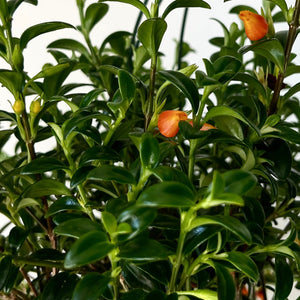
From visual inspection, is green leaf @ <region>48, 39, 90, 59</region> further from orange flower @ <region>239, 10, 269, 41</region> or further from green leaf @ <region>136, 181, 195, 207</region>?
green leaf @ <region>136, 181, 195, 207</region>

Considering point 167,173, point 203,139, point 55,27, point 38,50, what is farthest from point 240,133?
point 38,50

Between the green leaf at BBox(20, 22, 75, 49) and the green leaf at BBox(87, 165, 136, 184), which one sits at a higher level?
the green leaf at BBox(20, 22, 75, 49)

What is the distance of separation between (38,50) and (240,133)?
167 cm

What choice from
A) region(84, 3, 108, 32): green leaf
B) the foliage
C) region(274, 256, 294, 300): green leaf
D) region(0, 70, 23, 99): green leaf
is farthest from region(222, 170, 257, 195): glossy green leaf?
region(84, 3, 108, 32): green leaf

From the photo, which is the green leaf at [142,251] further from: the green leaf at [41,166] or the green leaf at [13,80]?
the green leaf at [13,80]

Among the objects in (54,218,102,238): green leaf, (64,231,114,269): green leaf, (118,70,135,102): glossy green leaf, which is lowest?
(54,218,102,238): green leaf

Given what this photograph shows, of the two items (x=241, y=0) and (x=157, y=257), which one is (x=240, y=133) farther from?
(x=241, y=0)

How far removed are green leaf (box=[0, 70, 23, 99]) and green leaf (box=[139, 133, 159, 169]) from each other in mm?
217

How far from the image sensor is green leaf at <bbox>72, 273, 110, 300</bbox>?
456 mm

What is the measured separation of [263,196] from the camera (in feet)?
2.56

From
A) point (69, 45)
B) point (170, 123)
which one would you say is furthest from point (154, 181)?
point (69, 45)

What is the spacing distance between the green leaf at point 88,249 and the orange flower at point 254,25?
376mm

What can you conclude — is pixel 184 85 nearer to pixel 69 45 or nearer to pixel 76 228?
pixel 76 228

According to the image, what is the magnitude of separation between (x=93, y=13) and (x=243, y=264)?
59cm
